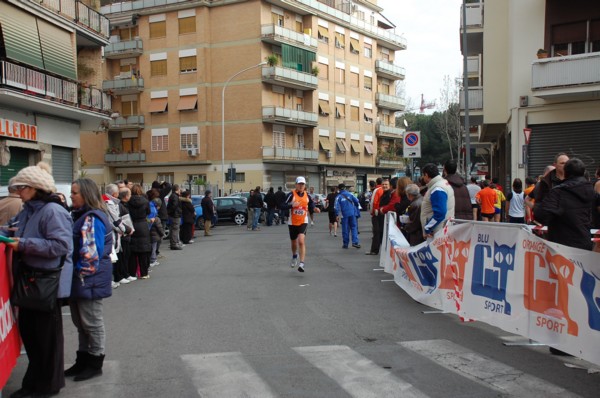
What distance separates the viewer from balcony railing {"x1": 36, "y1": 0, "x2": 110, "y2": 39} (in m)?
21.5

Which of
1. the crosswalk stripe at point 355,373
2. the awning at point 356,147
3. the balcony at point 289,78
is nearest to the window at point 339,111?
the awning at point 356,147

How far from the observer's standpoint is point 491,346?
6195 millimetres

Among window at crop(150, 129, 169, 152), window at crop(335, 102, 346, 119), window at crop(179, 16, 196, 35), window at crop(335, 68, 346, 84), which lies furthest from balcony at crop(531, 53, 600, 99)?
window at crop(335, 68, 346, 84)

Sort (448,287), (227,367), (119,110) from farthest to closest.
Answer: (119,110)
(448,287)
(227,367)

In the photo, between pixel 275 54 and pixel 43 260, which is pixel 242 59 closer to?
pixel 275 54

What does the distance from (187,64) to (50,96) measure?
29.0 metres

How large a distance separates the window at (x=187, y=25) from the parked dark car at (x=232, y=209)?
23.4 m

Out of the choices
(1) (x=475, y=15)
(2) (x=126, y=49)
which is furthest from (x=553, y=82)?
(2) (x=126, y=49)

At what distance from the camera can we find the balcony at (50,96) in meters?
18.3

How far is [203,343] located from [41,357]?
6.38 feet

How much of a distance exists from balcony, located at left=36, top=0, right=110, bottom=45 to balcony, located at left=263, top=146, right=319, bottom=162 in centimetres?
2286

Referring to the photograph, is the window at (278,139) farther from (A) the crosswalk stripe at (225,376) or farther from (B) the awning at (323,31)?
(A) the crosswalk stripe at (225,376)

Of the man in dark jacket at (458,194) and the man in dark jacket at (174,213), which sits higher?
the man in dark jacket at (458,194)

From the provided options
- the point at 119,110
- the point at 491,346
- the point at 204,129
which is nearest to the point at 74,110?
the point at 491,346
